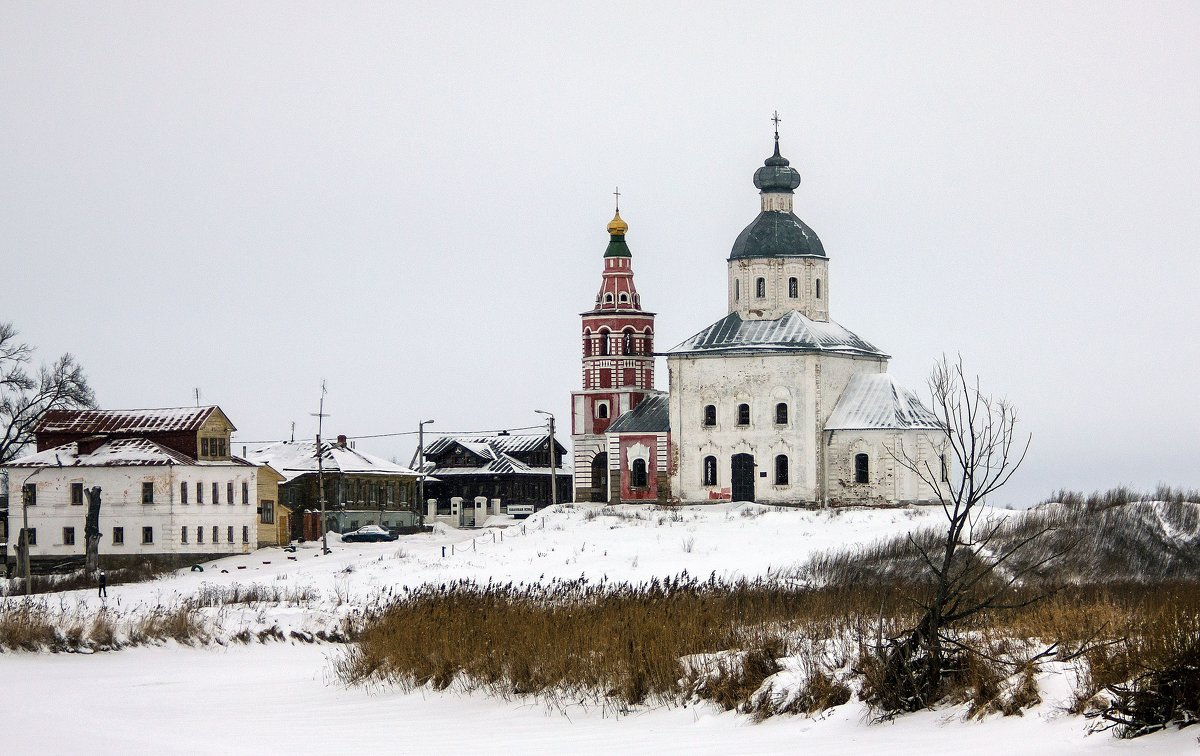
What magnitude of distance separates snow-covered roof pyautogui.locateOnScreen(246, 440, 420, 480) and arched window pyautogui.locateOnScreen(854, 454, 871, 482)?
62.4ft

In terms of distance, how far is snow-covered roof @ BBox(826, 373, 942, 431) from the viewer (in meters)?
52.8

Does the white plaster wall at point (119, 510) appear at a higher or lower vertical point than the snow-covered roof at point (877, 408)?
lower

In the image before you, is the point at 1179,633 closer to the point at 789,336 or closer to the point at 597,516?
the point at 597,516

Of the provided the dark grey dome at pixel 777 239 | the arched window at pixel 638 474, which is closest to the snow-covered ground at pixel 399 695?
the arched window at pixel 638 474

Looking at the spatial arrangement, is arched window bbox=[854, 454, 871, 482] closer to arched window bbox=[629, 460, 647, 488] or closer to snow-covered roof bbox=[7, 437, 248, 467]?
arched window bbox=[629, 460, 647, 488]

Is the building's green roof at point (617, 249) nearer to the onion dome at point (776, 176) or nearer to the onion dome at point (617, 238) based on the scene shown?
the onion dome at point (617, 238)

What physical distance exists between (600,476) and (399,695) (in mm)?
42845

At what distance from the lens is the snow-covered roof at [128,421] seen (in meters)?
52.1

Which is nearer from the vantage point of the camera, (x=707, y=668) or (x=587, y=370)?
(x=707, y=668)

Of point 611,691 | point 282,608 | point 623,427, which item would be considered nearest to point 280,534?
point 623,427

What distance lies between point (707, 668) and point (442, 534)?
41.2m

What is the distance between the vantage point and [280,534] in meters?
56.6

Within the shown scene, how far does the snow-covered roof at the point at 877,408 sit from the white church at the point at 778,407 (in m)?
0.04

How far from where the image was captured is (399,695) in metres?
19.8
